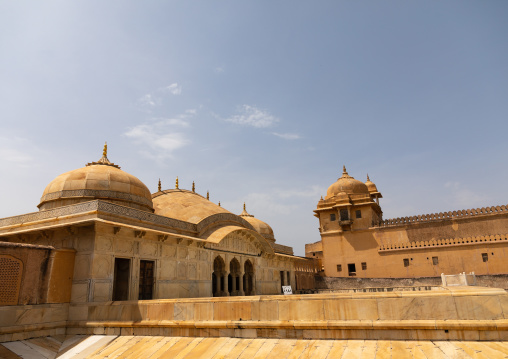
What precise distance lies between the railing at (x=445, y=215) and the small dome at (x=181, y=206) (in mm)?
14282

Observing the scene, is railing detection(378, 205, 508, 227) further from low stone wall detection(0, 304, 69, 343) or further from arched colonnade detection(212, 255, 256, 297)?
low stone wall detection(0, 304, 69, 343)

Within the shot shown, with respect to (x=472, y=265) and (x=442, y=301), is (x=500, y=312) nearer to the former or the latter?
(x=442, y=301)

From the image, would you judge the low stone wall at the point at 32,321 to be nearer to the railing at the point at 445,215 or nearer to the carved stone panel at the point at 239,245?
the carved stone panel at the point at 239,245

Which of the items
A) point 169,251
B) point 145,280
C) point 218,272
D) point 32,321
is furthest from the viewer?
point 218,272

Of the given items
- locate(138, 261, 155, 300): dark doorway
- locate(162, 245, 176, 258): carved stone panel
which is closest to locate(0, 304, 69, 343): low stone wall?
locate(138, 261, 155, 300): dark doorway

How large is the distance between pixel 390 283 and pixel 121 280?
1772 centimetres

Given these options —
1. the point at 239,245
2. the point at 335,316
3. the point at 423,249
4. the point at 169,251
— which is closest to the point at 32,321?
the point at 169,251

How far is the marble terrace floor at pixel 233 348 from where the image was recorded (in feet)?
16.8

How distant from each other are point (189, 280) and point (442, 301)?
32.6 feet

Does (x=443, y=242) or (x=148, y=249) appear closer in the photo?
(x=148, y=249)

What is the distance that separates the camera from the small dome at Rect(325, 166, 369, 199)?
28.5 metres

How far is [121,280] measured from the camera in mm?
12195

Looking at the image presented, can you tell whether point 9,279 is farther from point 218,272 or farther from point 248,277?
point 248,277

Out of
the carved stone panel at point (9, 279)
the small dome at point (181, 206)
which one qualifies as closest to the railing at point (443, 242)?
the small dome at point (181, 206)
